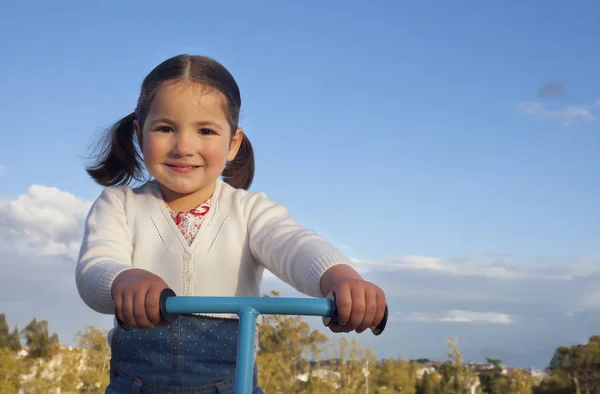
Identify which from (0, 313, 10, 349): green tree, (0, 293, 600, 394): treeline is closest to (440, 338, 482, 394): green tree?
(0, 293, 600, 394): treeline

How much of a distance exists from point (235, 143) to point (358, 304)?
143cm

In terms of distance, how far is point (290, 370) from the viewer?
59.0 ft

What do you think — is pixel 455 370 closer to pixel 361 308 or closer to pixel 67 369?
pixel 67 369

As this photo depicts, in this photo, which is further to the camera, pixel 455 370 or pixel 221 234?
pixel 455 370

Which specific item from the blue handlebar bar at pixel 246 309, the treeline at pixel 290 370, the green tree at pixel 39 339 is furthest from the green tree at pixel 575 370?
the blue handlebar bar at pixel 246 309

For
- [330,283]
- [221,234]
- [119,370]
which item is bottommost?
[119,370]

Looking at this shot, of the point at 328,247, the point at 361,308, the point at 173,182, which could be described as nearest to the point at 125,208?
the point at 173,182

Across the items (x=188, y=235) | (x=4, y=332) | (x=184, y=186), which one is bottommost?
(x=188, y=235)

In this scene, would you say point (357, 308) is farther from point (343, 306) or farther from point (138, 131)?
point (138, 131)

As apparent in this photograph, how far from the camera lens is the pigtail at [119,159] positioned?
3512 millimetres

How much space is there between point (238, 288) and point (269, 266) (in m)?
0.19

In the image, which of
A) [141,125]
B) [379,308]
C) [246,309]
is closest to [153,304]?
[246,309]

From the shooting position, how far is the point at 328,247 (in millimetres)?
2645

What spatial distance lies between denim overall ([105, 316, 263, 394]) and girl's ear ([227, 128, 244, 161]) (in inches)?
31.0
